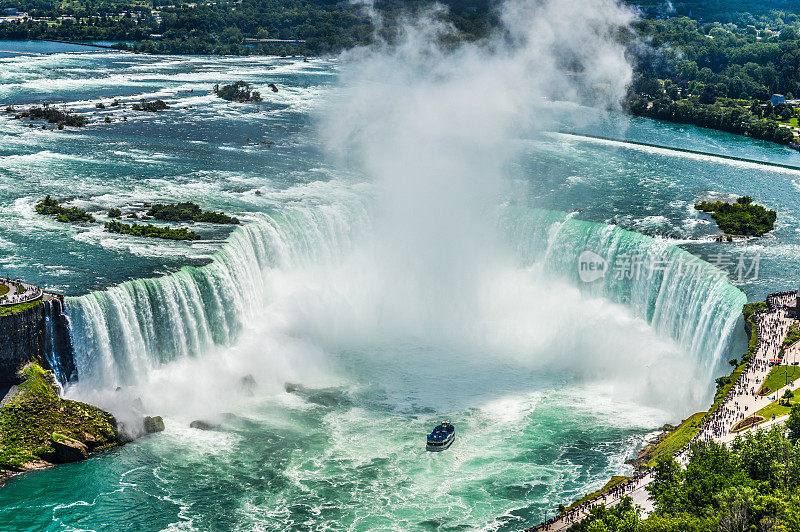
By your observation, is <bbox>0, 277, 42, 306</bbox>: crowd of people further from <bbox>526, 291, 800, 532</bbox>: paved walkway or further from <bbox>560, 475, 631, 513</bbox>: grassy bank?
<bbox>560, 475, 631, 513</bbox>: grassy bank

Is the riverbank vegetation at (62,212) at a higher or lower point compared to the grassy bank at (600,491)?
higher

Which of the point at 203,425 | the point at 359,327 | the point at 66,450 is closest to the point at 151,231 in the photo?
the point at 359,327

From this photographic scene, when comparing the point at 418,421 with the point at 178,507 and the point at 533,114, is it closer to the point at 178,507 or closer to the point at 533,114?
the point at 178,507

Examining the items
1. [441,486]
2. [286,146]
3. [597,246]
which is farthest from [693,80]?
[441,486]

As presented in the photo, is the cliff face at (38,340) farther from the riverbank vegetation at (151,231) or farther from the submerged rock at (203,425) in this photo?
the riverbank vegetation at (151,231)

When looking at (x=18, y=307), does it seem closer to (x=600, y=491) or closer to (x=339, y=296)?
(x=339, y=296)

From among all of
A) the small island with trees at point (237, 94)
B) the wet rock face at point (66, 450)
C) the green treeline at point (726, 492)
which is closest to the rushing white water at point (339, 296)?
the wet rock face at point (66, 450)

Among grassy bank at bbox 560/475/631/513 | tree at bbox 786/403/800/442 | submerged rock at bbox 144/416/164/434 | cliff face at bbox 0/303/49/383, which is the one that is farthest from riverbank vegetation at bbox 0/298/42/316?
tree at bbox 786/403/800/442

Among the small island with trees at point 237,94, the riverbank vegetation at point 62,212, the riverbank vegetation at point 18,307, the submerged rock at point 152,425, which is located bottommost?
the submerged rock at point 152,425
